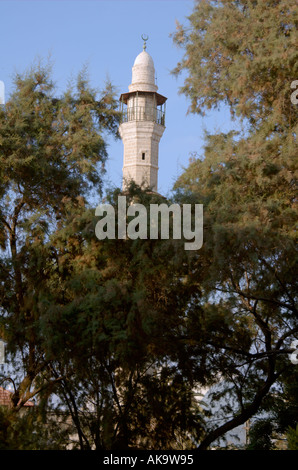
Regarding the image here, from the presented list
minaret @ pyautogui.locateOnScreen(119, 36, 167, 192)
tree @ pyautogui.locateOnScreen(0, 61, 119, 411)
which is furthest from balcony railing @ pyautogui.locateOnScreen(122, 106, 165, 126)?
tree @ pyautogui.locateOnScreen(0, 61, 119, 411)

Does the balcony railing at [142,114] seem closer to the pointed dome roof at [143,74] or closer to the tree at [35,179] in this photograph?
the pointed dome roof at [143,74]

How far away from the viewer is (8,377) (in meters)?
13.9

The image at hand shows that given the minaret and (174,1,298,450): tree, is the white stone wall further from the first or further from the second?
(174,1,298,450): tree

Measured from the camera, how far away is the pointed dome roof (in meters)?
31.2

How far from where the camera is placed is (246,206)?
12188mm

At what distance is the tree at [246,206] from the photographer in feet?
39.1

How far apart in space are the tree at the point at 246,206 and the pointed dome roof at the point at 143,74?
15458 mm

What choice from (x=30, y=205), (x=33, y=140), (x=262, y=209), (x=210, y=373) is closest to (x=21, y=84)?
(x=33, y=140)

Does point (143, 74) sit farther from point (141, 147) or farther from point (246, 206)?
point (246, 206)

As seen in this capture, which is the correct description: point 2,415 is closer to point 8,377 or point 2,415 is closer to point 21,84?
point 8,377

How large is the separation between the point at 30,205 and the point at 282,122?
240 inches

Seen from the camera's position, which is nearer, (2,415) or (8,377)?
(2,415)

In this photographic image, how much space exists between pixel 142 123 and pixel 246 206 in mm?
18642
